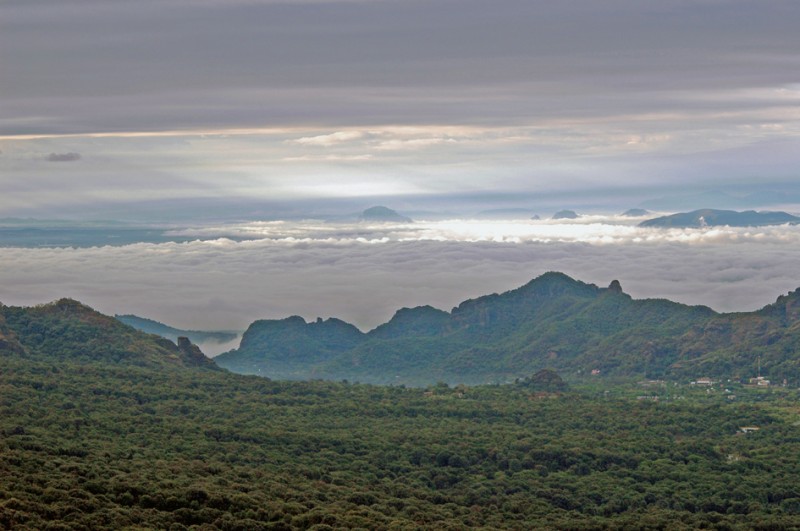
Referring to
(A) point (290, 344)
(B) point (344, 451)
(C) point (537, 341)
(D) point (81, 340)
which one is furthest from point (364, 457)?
(A) point (290, 344)

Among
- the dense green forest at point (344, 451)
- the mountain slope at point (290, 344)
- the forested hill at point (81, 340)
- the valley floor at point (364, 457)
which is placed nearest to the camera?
the valley floor at point (364, 457)

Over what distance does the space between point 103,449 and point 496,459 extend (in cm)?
2127

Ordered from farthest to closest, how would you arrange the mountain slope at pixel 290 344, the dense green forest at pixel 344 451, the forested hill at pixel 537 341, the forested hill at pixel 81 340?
the mountain slope at pixel 290 344 < the forested hill at pixel 537 341 < the forested hill at pixel 81 340 < the dense green forest at pixel 344 451

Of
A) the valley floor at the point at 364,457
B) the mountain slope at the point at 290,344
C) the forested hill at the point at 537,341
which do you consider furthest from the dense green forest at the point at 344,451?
the mountain slope at the point at 290,344

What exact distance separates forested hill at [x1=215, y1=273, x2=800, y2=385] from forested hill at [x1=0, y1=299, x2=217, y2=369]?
1528 inches

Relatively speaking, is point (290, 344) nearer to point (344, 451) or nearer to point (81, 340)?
point (81, 340)

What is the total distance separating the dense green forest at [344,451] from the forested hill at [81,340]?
0.23 m

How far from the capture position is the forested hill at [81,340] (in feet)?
321

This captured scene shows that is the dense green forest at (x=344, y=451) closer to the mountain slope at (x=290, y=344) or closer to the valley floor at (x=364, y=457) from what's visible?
the valley floor at (x=364, y=457)

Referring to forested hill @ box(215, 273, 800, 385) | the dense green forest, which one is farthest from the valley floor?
forested hill @ box(215, 273, 800, 385)

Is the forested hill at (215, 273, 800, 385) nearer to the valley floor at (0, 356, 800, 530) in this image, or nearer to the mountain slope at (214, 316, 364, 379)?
the mountain slope at (214, 316, 364, 379)

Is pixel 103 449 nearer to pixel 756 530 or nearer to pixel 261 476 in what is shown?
pixel 261 476

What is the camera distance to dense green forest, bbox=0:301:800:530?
148ft

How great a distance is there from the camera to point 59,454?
173 feet
